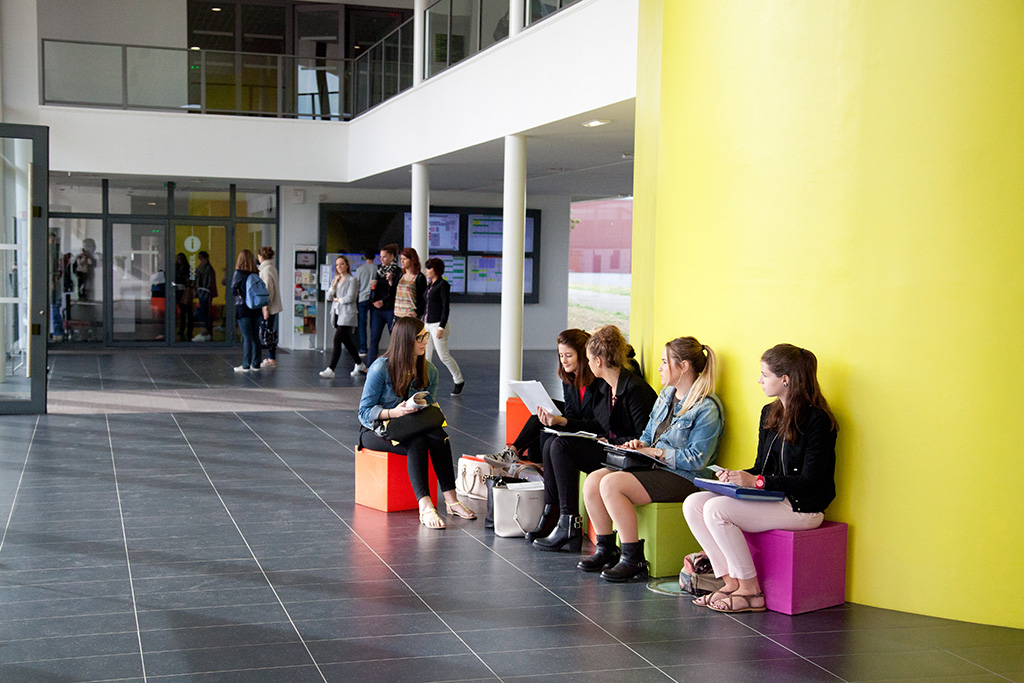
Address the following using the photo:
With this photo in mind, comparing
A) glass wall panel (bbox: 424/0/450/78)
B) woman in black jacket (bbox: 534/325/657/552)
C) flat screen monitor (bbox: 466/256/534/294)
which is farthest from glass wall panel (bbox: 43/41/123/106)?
woman in black jacket (bbox: 534/325/657/552)

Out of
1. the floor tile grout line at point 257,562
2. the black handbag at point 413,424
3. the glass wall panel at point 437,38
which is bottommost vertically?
the floor tile grout line at point 257,562

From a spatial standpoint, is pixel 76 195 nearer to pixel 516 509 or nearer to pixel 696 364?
pixel 516 509

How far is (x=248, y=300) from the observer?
1354 centimetres

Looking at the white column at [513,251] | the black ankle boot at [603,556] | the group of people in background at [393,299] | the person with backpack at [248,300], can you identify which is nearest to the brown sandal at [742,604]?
the black ankle boot at [603,556]

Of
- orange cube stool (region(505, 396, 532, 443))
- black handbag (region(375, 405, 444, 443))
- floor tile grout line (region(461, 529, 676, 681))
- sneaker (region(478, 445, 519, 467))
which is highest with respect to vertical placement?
black handbag (region(375, 405, 444, 443))

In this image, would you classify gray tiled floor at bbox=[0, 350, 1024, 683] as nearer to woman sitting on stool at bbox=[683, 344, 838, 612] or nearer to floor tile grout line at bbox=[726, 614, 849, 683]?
floor tile grout line at bbox=[726, 614, 849, 683]

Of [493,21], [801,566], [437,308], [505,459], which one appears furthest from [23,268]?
[801,566]

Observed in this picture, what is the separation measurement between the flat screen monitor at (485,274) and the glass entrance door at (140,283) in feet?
17.1

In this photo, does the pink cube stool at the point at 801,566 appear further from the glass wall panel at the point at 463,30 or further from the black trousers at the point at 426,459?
the glass wall panel at the point at 463,30

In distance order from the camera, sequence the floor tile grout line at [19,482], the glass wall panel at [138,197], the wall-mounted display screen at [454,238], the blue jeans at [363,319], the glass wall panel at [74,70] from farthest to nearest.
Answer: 1. the wall-mounted display screen at [454,238]
2. the glass wall panel at [138,197]
3. the glass wall panel at [74,70]
4. the blue jeans at [363,319]
5. the floor tile grout line at [19,482]

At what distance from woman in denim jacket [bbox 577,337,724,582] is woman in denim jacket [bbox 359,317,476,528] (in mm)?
1185

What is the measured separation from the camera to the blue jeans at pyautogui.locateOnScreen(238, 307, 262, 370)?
1371 cm

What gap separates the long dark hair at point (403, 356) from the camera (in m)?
5.99

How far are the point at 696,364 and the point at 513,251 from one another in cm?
536
